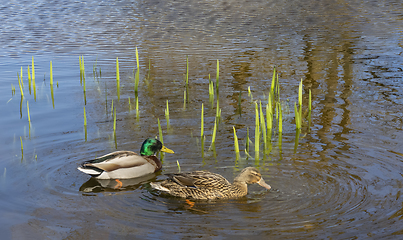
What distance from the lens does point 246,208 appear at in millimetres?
5730

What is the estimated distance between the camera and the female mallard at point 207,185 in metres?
5.99

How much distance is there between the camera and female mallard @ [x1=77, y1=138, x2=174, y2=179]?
6562 millimetres

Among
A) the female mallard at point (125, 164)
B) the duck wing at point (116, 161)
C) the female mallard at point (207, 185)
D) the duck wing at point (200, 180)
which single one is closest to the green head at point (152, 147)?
the female mallard at point (125, 164)

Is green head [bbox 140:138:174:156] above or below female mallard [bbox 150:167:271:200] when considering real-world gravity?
above

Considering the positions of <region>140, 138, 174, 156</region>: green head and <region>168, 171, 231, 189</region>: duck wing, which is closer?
<region>168, 171, 231, 189</region>: duck wing

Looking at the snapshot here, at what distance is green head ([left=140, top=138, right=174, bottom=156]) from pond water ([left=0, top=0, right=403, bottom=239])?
0.28 metres

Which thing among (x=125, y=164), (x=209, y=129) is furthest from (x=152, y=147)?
(x=209, y=129)

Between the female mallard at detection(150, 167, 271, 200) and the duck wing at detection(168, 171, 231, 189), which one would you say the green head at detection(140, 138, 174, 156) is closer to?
the female mallard at detection(150, 167, 271, 200)

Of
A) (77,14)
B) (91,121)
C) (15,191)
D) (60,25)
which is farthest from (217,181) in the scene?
(77,14)

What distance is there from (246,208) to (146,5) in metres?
19.6

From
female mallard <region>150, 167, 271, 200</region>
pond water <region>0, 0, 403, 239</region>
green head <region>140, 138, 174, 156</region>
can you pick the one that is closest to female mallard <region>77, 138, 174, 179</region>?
green head <region>140, 138, 174, 156</region>

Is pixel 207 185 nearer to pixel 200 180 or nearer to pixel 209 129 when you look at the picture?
pixel 200 180

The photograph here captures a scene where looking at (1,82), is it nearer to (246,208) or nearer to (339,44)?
(246,208)

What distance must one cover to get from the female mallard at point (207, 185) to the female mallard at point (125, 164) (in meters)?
0.75
